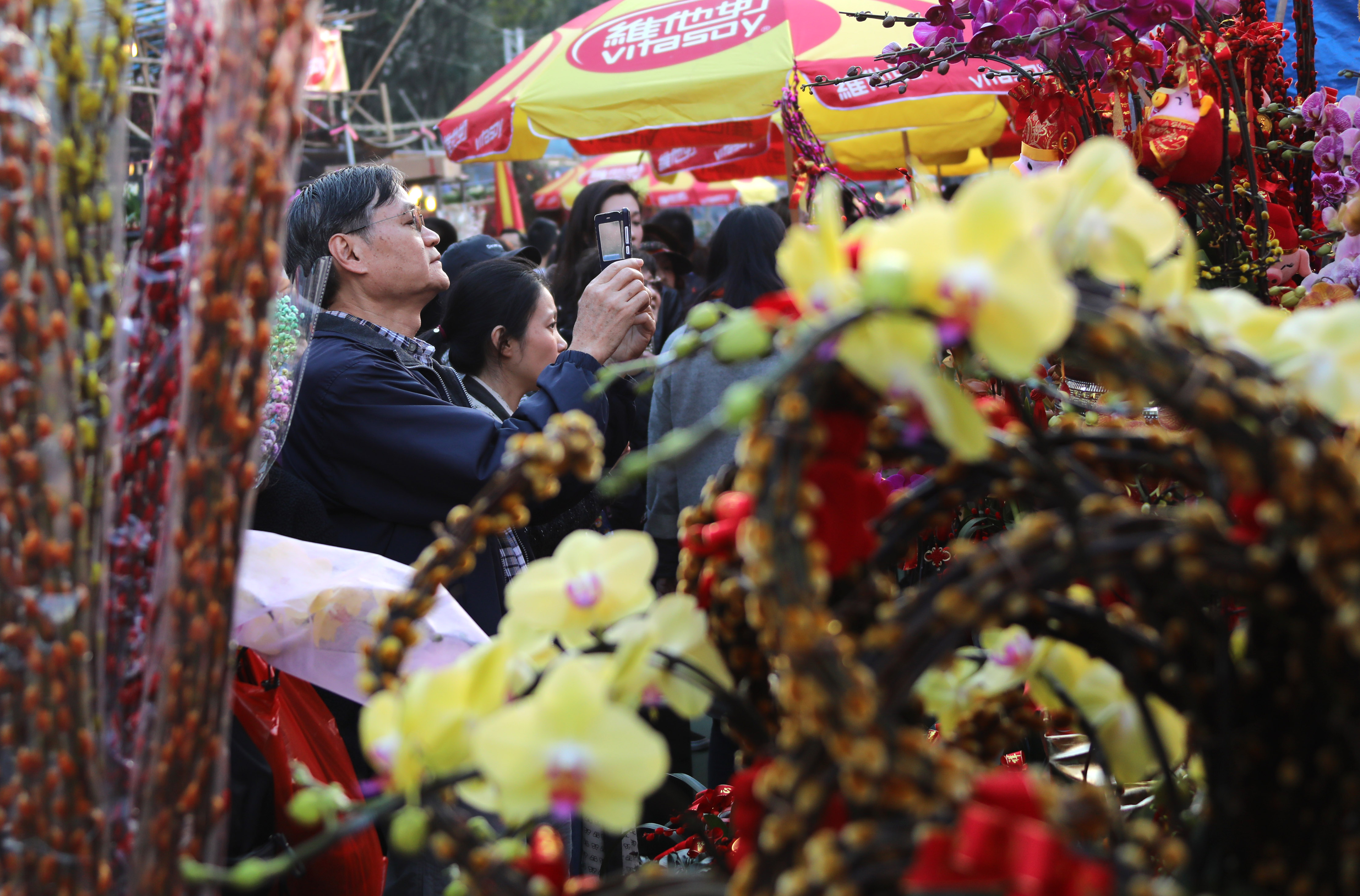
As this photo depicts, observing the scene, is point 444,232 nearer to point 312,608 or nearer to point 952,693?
point 312,608

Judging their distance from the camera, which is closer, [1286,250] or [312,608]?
[312,608]

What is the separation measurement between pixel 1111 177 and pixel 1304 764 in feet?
0.94

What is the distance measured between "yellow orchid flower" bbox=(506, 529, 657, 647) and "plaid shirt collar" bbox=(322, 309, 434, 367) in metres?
1.42

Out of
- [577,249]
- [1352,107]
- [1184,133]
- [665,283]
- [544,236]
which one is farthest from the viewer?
[544,236]

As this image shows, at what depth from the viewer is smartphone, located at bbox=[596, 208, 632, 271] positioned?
7.61 feet

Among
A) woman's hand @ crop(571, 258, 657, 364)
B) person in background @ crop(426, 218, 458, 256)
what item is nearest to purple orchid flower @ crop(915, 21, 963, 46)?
woman's hand @ crop(571, 258, 657, 364)

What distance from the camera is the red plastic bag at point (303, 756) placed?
1.43 m

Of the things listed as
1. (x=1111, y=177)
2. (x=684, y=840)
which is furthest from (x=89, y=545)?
(x=684, y=840)

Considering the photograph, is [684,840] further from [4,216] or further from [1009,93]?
[1009,93]

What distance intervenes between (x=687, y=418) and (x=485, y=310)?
70 cm

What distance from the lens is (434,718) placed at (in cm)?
53

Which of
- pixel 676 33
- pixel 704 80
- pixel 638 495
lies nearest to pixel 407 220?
pixel 638 495

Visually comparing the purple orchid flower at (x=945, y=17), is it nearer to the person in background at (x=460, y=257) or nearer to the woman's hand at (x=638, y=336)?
the woman's hand at (x=638, y=336)

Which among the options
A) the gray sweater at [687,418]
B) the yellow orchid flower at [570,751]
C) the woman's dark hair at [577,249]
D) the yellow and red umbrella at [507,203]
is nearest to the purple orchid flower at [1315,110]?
the yellow orchid flower at [570,751]
